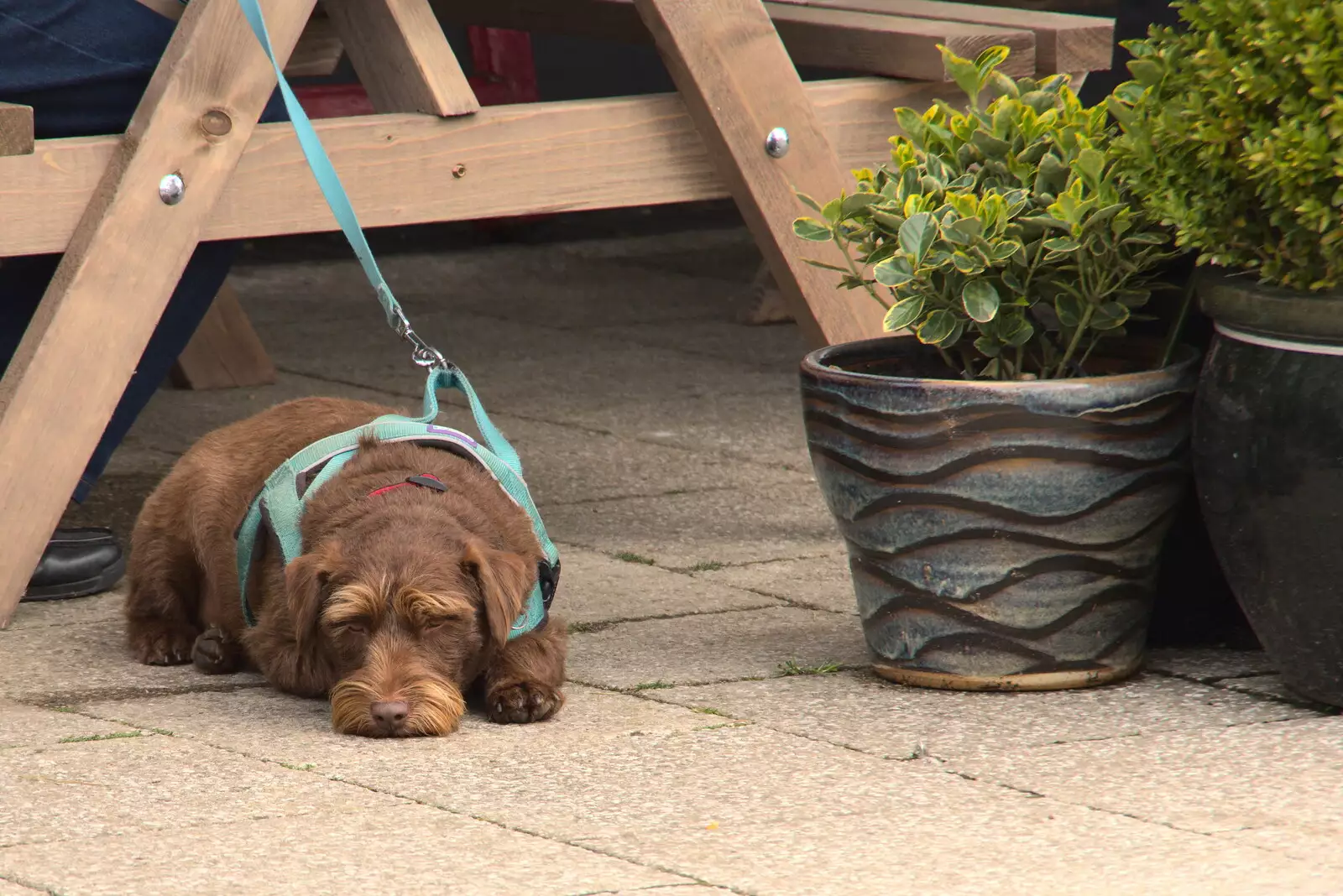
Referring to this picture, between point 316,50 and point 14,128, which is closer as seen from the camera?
point 14,128

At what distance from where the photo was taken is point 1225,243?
3604 millimetres

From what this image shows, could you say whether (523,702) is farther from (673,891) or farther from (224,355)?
(224,355)

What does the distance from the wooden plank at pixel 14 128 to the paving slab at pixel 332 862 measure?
187 cm

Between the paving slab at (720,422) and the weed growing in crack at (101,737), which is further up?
the paving slab at (720,422)

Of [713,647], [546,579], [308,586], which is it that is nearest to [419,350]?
[546,579]

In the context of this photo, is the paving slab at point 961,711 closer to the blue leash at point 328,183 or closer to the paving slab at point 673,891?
the paving slab at point 673,891

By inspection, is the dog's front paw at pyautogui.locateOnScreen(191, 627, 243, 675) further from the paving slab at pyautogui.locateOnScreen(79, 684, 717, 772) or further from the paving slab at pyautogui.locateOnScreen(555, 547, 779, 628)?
the paving slab at pyautogui.locateOnScreen(555, 547, 779, 628)

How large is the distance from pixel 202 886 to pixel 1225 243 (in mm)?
2168

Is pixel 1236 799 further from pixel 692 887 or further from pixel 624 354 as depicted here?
pixel 624 354

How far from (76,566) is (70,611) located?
0.14 meters

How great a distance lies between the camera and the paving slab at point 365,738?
Answer: 3533mm

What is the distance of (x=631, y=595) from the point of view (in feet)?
15.8

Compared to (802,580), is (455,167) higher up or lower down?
higher up

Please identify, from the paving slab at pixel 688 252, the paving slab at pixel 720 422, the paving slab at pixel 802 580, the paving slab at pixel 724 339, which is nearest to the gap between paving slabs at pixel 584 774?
the paving slab at pixel 802 580
